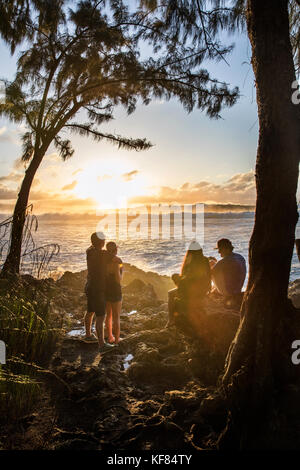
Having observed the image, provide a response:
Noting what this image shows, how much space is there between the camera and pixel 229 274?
448 cm

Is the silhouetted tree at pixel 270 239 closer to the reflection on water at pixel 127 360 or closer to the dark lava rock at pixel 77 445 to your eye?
the dark lava rock at pixel 77 445

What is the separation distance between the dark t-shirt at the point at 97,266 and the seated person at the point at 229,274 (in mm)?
1824

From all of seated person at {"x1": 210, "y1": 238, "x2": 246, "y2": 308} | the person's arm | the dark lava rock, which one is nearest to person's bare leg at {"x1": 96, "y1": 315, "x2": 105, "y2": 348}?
the person's arm

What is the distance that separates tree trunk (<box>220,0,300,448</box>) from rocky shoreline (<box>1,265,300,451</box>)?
419 mm

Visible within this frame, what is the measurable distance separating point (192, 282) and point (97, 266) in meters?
1.53

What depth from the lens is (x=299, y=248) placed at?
409cm

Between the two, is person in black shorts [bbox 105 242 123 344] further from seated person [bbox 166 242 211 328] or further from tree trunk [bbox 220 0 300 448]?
tree trunk [bbox 220 0 300 448]

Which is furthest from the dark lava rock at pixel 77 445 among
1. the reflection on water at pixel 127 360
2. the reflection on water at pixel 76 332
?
the reflection on water at pixel 76 332

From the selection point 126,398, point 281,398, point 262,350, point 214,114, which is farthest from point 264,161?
point 214,114

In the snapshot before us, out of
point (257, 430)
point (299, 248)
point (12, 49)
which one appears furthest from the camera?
point (12, 49)

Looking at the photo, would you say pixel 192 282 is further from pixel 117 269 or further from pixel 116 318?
pixel 116 318

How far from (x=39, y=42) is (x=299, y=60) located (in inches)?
210
